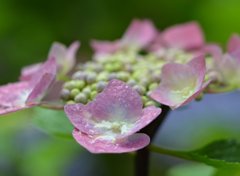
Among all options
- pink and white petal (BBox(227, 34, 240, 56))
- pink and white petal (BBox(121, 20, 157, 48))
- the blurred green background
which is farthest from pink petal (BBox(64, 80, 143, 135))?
the blurred green background

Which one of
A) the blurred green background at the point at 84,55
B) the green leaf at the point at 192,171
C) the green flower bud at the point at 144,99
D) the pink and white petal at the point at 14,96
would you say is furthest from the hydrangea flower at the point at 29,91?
the blurred green background at the point at 84,55

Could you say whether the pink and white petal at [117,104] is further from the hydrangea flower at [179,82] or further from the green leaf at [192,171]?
the green leaf at [192,171]

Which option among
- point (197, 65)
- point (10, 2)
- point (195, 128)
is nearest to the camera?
point (197, 65)

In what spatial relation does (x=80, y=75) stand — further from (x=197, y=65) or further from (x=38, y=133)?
(x=38, y=133)

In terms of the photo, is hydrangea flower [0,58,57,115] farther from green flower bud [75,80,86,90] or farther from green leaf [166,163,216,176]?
green leaf [166,163,216,176]

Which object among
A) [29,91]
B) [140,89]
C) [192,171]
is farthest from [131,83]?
[192,171]

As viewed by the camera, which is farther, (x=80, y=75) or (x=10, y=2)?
(x=10, y=2)

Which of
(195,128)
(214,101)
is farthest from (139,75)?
(214,101)
